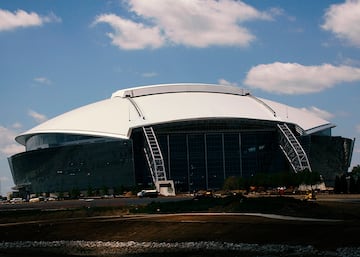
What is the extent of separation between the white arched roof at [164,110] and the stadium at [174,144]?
10.0 inches

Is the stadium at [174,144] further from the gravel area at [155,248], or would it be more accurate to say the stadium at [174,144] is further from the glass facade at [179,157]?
the gravel area at [155,248]

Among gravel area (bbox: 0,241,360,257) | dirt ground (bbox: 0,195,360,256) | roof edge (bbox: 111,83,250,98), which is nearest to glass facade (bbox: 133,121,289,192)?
roof edge (bbox: 111,83,250,98)

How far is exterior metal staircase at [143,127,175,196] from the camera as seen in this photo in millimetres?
138375

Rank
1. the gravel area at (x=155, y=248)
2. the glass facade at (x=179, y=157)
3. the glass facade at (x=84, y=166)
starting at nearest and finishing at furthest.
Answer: the gravel area at (x=155, y=248)
the glass facade at (x=84, y=166)
the glass facade at (x=179, y=157)

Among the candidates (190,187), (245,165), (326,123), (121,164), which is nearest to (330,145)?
(326,123)

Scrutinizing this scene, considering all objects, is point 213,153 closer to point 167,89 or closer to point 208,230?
point 167,89

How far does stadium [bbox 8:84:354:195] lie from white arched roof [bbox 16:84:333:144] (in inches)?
10.0

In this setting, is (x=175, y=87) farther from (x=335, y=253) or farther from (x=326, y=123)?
(x=335, y=253)

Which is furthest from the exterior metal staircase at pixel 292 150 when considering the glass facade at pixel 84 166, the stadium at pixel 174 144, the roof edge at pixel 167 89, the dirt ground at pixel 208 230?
the dirt ground at pixel 208 230

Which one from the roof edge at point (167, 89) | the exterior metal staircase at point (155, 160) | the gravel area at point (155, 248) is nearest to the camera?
the gravel area at point (155, 248)

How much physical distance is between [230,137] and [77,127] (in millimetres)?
37088

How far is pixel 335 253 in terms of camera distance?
2942cm

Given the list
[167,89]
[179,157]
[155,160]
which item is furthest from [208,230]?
[167,89]

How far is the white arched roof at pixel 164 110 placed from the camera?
147500 mm
